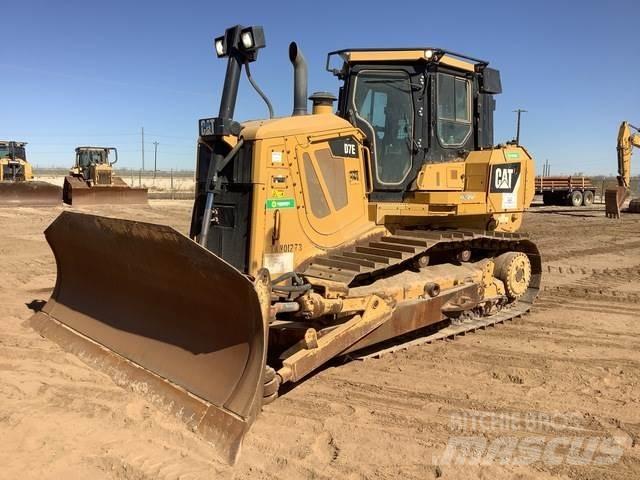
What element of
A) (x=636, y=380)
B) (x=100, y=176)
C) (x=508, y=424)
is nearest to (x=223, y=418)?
(x=508, y=424)

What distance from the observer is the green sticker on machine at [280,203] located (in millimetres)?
4848

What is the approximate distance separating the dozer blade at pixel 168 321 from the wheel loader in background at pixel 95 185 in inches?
Answer: 711

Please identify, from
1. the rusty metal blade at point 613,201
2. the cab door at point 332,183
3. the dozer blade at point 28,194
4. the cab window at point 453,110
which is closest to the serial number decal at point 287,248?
the cab door at point 332,183

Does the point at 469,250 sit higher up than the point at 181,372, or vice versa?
the point at 469,250

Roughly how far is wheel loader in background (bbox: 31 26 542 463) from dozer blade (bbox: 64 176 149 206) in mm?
17760

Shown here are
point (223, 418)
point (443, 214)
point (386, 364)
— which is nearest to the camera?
point (223, 418)

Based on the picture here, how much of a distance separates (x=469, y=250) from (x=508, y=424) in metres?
2.66

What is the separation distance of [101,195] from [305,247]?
20.1m

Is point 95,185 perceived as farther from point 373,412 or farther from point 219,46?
point 373,412

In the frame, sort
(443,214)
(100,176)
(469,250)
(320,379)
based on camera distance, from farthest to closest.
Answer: (100,176), (469,250), (443,214), (320,379)

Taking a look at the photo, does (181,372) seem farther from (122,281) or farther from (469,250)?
(469,250)

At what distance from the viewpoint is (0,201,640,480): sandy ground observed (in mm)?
3410

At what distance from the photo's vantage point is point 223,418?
3.78 m

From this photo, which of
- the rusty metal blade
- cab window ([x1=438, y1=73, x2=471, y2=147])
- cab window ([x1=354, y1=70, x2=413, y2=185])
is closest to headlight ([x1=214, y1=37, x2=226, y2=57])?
cab window ([x1=354, y1=70, x2=413, y2=185])
